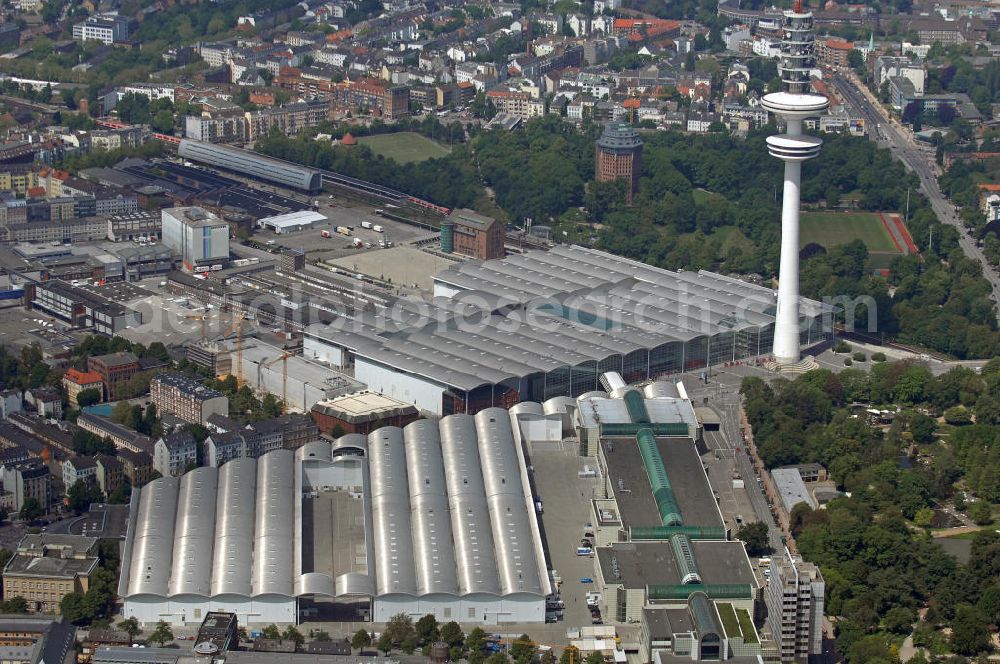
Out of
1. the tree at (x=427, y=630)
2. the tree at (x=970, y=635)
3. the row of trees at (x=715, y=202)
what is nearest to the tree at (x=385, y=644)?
the tree at (x=427, y=630)

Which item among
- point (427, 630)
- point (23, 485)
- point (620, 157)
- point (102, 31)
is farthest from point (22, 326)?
point (102, 31)

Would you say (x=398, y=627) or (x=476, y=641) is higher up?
(x=398, y=627)

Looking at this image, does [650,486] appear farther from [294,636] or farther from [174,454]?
[174,454]

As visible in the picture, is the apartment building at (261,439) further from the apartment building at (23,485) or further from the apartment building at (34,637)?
the apartment building at (34,637)

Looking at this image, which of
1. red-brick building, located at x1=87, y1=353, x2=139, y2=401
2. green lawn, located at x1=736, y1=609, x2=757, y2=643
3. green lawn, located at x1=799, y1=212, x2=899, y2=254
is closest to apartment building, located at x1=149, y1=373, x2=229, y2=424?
red-brick building, located at x1=87, y1=353, x2=139, y2=401

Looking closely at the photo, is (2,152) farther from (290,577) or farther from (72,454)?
(290,577)

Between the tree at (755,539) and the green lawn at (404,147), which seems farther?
the green lawn at (404,147)
